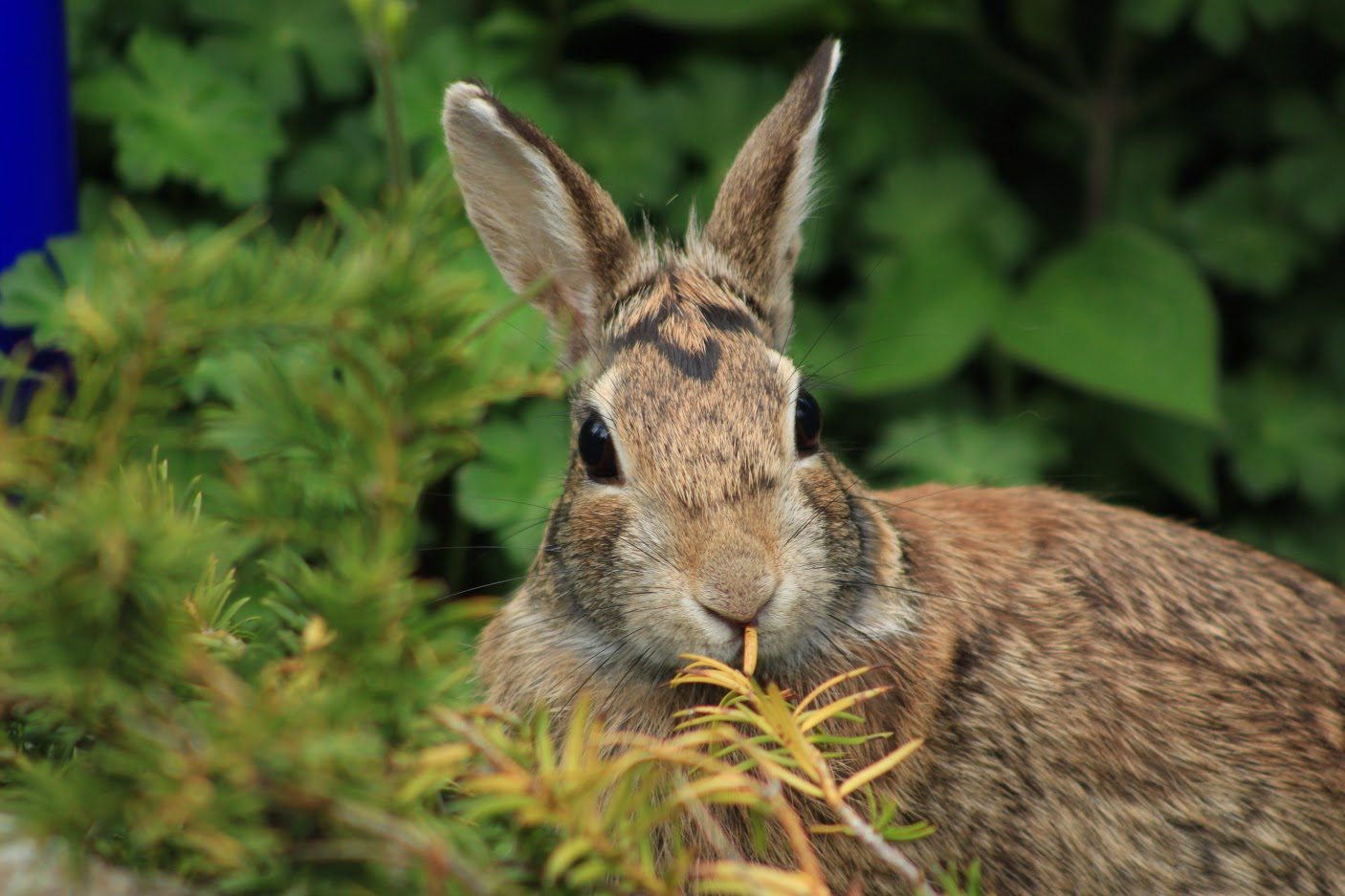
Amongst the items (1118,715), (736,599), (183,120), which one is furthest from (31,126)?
(1118,715)

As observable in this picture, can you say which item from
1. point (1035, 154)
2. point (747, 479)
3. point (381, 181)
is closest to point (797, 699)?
point (747, 479)

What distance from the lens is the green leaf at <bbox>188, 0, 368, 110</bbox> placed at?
308 cm

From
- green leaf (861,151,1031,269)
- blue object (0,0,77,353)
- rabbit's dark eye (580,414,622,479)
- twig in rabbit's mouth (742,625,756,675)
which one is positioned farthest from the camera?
green leaf (861,151,1031,269)

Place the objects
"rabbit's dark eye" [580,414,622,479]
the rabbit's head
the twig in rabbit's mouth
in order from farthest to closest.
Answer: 1. "rabbit's dark eye" [580,414,622,479]
2. the rabbit's head
3. the twig in rabbit's mouth

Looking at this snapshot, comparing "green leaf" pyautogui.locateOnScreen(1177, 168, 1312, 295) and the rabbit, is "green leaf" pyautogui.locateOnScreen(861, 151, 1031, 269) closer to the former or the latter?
"green leaf" pyautogui.locateOnScreen(1177, 168, 1312, 295)

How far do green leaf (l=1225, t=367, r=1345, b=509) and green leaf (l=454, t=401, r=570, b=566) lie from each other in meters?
1.70

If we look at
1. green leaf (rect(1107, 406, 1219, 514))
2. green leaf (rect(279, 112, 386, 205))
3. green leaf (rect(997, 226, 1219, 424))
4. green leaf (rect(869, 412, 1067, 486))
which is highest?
green leaf (rect(279, 112, 386, 205))

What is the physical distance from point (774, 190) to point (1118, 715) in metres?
0.93

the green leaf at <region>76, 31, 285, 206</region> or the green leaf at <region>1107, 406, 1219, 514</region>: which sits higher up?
the green leaf at <region>76, 31, 285, 206</region>

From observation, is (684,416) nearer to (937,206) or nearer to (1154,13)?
(937,206)

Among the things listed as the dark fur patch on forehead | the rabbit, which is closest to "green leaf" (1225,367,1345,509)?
the rabbit

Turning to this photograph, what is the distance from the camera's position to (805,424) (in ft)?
6.37

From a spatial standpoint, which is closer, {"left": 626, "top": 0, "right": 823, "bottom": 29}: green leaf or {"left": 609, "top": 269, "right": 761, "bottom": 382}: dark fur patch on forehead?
{"left": 609, "top": 269, "right": 761, "bottom": 382}: dark fur patch on forehead

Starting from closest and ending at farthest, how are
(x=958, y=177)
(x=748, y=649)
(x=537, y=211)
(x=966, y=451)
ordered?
(x=748, y=649) < (x=537, y=211) < (x=966, y=451) < (x=958, y=177)
